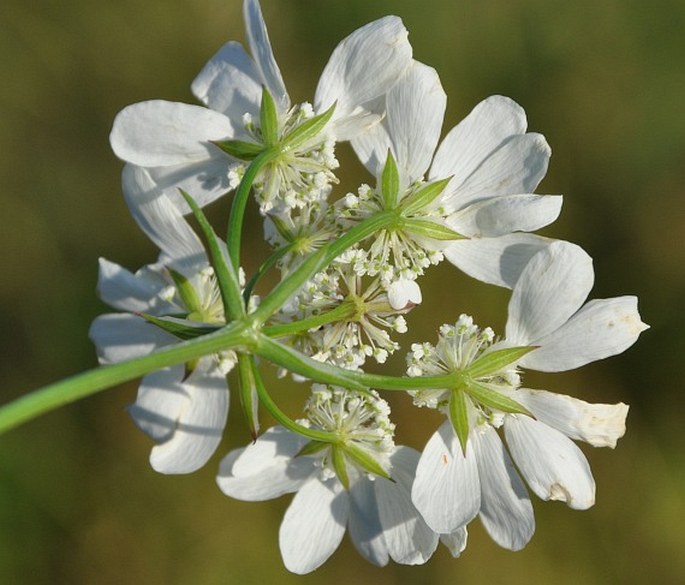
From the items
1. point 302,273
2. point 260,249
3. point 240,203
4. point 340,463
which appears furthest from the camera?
point 260,249

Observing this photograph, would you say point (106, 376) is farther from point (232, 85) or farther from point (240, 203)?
point (232, 85)

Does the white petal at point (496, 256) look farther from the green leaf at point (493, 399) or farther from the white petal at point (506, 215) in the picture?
the green leaf at point (493, 399)

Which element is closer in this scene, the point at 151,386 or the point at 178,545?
the point at 151,386

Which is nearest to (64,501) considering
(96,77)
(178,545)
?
(178,545)

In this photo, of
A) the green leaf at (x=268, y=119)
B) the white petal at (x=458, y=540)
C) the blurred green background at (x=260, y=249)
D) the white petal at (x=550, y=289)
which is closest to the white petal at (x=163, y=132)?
the green leaf at (x=268, y=119)

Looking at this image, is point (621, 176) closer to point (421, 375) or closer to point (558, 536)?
point (558, 536)

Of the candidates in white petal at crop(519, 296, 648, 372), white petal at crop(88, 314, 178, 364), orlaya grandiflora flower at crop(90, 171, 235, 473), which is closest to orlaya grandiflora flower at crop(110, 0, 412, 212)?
orlaya grandiflora flower at crop(90, 171, 235, 473)

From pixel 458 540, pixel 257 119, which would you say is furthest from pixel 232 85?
pixel 458 540

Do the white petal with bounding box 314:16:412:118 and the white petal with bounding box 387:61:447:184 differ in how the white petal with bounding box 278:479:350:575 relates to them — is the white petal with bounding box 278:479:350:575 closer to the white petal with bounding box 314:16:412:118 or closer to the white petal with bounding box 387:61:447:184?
the white petal with bounding box 387:61:447:184
